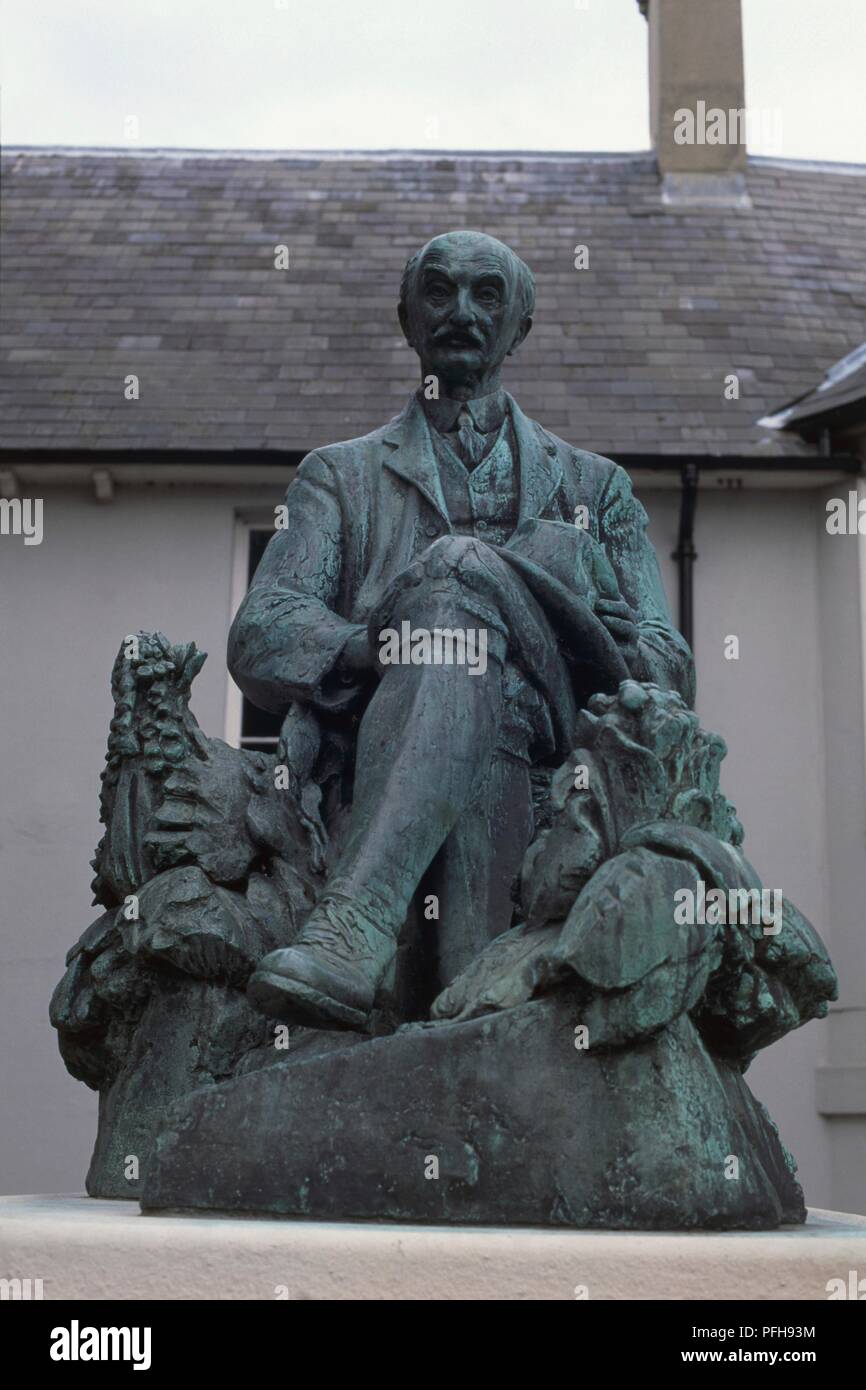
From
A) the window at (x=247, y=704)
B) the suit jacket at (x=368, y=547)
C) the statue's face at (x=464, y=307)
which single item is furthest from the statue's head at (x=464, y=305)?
the window at (x=247, y=704)

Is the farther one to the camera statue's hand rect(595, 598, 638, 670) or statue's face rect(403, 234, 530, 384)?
statue's face rect(403, 234, 530, 384)

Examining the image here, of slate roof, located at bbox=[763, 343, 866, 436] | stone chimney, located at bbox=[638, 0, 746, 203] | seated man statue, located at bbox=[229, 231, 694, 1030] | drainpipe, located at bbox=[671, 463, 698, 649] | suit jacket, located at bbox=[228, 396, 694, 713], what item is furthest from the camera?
stone chimney, located at bbox=[638, 0, 746, 203]

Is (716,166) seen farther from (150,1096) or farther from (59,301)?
(150,1096)

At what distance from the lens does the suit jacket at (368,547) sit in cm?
451

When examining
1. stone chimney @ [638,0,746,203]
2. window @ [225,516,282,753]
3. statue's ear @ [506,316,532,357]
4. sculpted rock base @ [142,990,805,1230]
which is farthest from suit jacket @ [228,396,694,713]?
stone chimney @ [638,0,746,203]

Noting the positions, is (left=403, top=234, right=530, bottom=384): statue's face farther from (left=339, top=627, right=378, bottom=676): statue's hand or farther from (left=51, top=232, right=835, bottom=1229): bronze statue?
(left=339, top=627, right=378, bottom=676): statue's hand

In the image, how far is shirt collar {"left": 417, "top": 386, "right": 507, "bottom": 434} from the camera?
498cm

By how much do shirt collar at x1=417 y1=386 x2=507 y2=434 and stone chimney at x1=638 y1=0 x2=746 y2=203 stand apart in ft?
40.4

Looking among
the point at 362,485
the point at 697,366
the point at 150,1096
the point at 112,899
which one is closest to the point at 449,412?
the point at 362,485

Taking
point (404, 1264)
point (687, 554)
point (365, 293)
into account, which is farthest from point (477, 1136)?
point (365, 293)

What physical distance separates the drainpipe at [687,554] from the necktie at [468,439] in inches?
320

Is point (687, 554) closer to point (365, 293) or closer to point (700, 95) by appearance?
point (365, 293)

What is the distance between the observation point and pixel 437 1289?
2957mm

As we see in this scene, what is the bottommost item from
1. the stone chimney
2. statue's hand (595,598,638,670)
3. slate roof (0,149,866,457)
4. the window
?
statue's hand (595,598,638,670)
